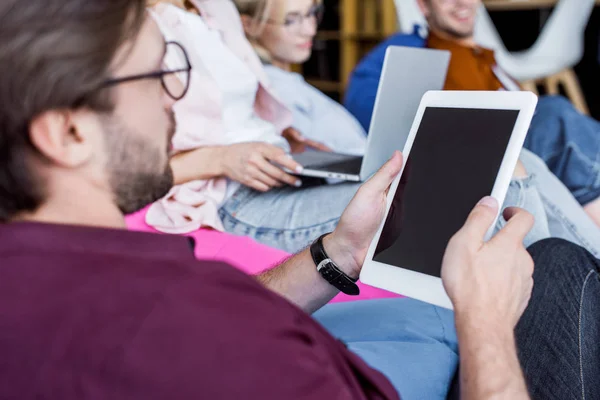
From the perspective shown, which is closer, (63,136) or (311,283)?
(63,136)

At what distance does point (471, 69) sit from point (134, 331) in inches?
65.6

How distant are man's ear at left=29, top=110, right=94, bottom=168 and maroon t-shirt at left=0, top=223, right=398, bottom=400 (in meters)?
0.07

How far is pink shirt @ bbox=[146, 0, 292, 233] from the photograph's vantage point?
1.33 meters

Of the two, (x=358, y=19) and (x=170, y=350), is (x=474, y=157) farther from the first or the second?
(x=358, y=19)

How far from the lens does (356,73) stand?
2.19 m

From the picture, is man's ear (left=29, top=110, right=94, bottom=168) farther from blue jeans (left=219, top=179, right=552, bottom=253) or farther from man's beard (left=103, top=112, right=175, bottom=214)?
blue jeans (left=219, top=179, right=552, bottom=253)

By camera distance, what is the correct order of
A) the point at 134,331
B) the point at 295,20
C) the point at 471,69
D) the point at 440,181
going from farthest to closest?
the point at 295,20 < the point at 471,69 < the point at 440,181 < the point at 134,331

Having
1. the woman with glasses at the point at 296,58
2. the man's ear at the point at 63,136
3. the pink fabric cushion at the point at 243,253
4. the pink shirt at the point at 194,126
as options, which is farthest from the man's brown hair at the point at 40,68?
the woman with glasses at the point at 296,58

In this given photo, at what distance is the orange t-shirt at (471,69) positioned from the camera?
1.88 metres

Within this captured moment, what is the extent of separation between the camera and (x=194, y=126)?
1.44 meters

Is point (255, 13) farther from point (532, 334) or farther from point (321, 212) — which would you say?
point (532, 334)

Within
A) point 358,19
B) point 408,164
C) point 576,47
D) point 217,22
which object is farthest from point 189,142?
point 358,19

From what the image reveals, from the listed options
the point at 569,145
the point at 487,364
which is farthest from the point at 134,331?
the point at 569,145

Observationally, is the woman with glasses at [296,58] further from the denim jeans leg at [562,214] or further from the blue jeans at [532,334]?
the blue jeans at [532,334]
